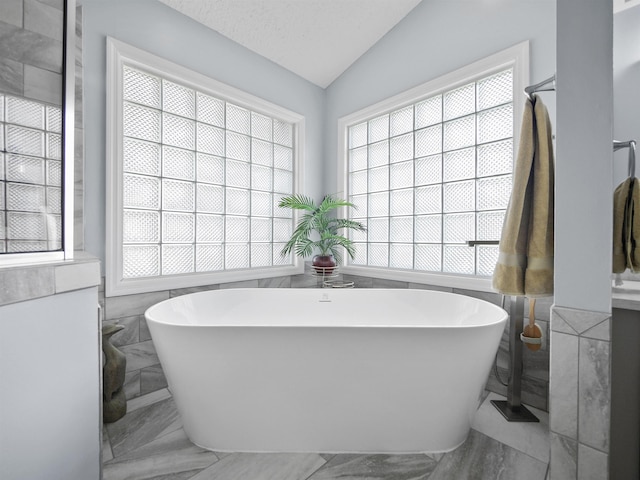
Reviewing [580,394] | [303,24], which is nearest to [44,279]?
[580,394]

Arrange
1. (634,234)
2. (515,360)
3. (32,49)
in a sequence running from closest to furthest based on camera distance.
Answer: (32,49)
(634,234)
(515,360)

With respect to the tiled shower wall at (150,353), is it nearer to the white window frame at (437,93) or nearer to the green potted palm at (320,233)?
the white window frame at (437,93)

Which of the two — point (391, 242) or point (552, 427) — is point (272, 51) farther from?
point (552, 427)

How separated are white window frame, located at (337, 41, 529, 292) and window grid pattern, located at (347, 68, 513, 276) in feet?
0.20

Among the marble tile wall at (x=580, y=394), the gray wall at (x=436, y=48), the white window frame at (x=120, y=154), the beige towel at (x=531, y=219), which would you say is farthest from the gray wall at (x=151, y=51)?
the marble tile wall at (x=580, y=394)

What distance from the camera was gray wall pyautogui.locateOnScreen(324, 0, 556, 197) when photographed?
182cm

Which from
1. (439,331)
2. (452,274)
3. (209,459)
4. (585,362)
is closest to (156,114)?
(209,459)

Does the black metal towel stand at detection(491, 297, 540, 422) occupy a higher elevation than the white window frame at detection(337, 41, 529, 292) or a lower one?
lower

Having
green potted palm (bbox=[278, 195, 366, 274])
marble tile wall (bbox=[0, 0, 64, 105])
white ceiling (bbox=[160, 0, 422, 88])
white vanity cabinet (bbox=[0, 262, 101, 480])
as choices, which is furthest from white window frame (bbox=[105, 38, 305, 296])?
white vanity cabinet (bbox=[0, 262, 101, 480])

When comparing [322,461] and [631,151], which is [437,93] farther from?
[322,461]

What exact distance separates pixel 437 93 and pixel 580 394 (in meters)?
2.16

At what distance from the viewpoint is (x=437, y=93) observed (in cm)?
235

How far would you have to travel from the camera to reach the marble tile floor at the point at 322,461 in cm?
125

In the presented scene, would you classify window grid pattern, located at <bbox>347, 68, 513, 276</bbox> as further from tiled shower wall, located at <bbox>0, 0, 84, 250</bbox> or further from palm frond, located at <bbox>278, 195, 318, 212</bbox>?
tiled shower wall, located at <bbox>0, 0, 84, 250</bbox>
